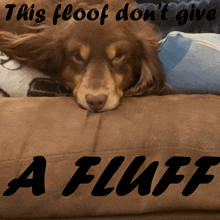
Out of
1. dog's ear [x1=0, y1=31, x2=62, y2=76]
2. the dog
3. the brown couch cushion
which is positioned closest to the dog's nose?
the dog

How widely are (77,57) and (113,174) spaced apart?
570mm

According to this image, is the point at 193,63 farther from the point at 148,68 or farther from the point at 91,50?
the point at 91,50

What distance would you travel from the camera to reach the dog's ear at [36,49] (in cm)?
112

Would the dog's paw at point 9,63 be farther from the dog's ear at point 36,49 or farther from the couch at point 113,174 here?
the couch at point 113,174

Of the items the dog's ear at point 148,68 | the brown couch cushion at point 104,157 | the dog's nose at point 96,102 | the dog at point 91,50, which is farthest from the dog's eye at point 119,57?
the brown couch cushion at point 104,157

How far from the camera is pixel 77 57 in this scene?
3.51 feet

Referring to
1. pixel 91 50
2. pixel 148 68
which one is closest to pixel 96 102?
pixel 91 50

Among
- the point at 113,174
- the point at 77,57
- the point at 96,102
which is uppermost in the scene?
the point at 77,57

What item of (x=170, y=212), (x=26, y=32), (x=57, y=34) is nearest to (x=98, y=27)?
(x=57, y=34)

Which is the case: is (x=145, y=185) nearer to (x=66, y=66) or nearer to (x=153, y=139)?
(x=153, y=139)

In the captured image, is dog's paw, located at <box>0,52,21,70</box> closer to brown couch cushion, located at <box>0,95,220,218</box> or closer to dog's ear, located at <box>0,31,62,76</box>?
dog's ear, located at <box>0,31,62,76</box>

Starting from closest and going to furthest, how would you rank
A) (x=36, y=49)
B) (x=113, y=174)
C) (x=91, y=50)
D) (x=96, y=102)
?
(x=113, y=174) → (x=96, y=102) → (x=91, y=50) → (x=36, y=49)

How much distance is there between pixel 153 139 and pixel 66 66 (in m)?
0.58

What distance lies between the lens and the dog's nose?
91cm
